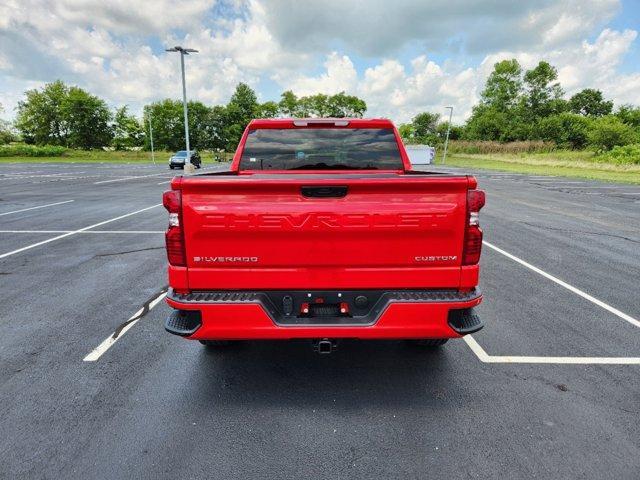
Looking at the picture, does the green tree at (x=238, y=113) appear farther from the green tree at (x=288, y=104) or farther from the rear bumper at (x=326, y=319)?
the rear bumper at (x=326, y=319)

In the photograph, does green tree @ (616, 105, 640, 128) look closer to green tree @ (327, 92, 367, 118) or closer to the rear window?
green tree @ (327, 92, 367, 118)

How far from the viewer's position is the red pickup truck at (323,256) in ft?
8.30

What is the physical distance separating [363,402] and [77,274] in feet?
16.8

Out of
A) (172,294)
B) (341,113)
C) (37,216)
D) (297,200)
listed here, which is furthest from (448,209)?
(341,113)

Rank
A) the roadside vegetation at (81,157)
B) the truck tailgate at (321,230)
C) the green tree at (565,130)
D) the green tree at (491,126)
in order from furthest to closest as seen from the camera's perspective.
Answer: the green tree at (491,126) < the green tree at (565,130) < the roadside vegetation at (81,157) < the truck tailgate at (321,230)

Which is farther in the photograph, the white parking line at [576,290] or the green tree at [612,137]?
the green tree at [612,137]

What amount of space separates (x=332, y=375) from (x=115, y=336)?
7.64 feet

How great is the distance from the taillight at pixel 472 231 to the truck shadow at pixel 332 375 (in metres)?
1.17

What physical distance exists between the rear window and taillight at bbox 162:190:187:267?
1784 mm

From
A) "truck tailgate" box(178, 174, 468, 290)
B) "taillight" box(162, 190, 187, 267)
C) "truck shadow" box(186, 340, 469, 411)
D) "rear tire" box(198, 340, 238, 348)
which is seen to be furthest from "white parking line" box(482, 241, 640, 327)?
"taillight" box(162, 190, 187, 267)

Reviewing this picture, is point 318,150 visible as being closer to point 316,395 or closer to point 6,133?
point 316,395

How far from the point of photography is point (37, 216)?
11.0 meters

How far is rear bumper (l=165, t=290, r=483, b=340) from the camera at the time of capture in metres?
2.61

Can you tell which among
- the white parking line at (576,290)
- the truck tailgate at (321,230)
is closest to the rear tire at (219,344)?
the truck tailgate at (321,230)
